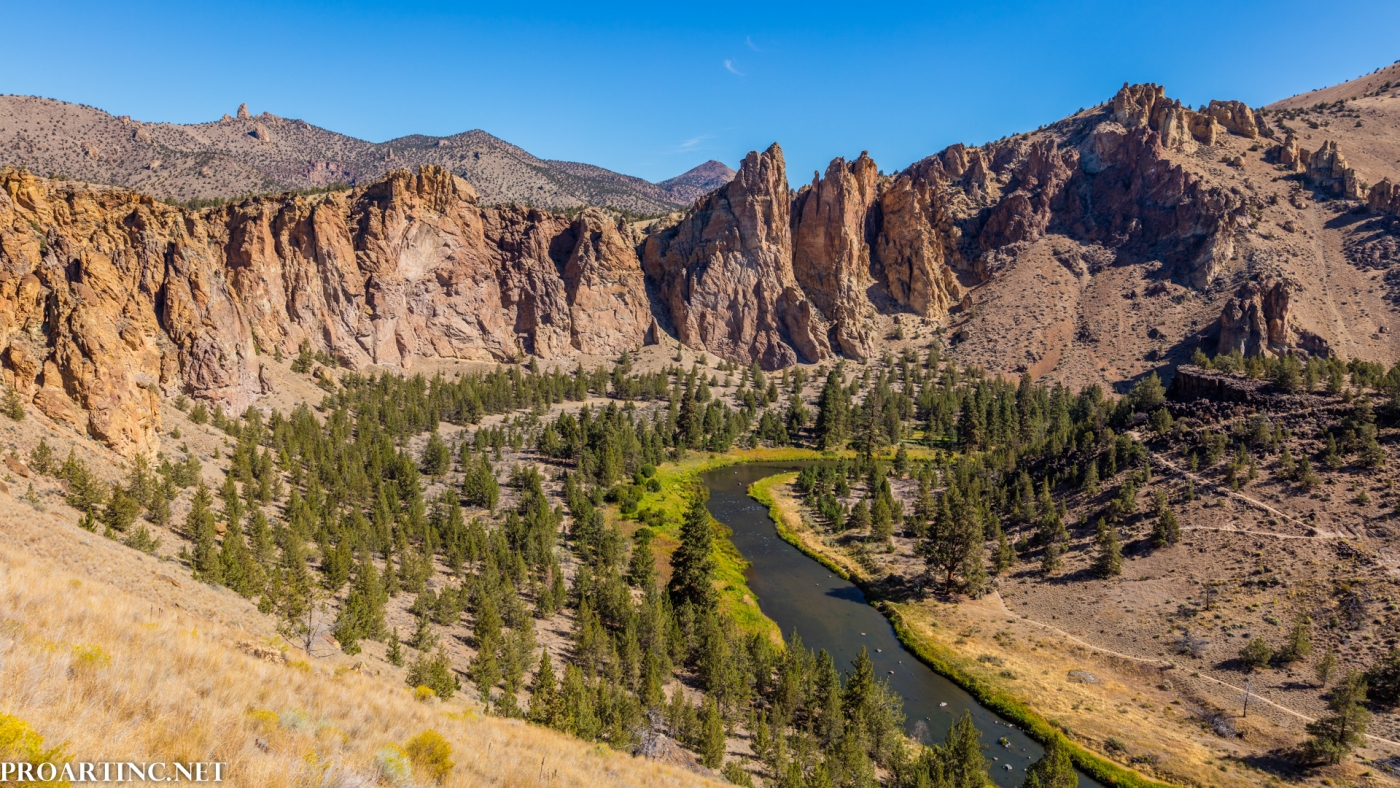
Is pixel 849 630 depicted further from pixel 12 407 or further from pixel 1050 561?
pixel 12 407

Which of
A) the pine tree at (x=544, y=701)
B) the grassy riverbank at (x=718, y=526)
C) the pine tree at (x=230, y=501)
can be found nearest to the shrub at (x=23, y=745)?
the pine tree at (x=544, y=701)

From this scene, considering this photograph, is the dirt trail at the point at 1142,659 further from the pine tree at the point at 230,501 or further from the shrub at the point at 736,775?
the pine tree at the point at 230,501

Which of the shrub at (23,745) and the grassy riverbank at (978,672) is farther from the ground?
the shrub at (23,745)

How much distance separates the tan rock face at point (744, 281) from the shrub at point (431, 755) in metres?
146

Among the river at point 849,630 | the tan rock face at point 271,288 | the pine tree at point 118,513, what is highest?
the tan rock face at point 271,288

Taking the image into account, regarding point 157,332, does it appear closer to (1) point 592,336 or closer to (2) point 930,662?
(2) point 930,662

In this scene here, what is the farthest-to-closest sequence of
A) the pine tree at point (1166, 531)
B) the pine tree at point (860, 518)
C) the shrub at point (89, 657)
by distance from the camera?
1. the pine tree at point (860, 518)
2. the pine tree at point (1166, 531)
3. the shrub at point (89, 657)

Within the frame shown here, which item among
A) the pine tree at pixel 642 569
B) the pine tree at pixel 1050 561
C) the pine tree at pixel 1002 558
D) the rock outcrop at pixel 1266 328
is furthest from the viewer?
the rock outcrop at pixel 1266 328

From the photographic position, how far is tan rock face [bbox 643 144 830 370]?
158m

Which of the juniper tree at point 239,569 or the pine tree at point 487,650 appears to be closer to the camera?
the pine tree at point 487,650

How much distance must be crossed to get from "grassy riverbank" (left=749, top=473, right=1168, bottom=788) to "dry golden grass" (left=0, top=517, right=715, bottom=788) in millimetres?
29918

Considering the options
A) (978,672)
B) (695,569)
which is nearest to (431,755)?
(695,569)

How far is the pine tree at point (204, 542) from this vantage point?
103ft

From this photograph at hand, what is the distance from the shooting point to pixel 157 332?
6456 centimetres
